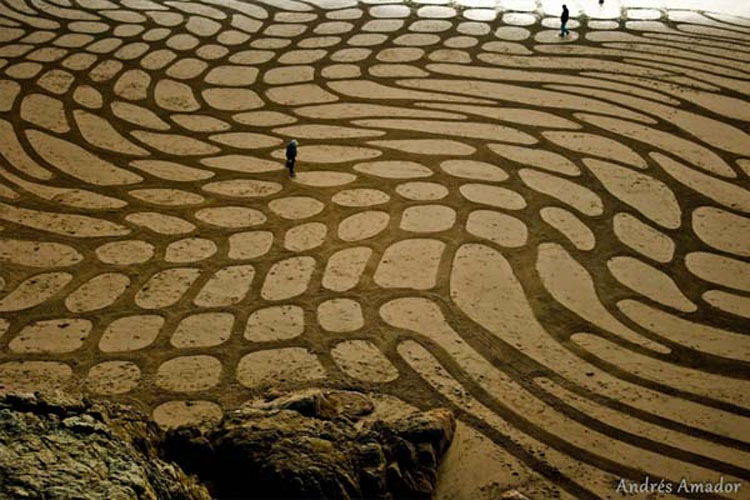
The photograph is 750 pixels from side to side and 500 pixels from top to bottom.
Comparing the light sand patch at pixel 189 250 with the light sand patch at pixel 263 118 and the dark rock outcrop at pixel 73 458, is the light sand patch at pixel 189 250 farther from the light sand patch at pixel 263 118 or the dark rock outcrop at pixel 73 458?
the dark rock outcrop at pixel 73 458

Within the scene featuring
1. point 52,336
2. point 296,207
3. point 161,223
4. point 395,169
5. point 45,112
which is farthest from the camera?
point 45,112

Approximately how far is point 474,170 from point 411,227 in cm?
157

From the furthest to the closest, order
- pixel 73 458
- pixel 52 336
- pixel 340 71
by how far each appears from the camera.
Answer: pixel 340 71
pixel 52 336
pixel 73 458

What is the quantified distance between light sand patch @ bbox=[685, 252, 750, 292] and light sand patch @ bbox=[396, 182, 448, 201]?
279cm

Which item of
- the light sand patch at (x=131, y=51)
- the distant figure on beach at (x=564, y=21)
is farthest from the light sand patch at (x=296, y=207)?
the distant figure on beach at (x=564, y=21)

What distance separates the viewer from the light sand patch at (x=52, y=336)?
8.23 meters

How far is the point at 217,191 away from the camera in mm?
10906

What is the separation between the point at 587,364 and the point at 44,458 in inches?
185

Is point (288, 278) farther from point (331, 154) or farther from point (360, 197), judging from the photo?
point (331, 154)

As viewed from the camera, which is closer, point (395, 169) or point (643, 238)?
point (643, 238)

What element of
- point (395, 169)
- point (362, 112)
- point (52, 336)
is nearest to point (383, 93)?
point (362, 112)

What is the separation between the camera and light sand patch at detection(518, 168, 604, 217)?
10.3 metres

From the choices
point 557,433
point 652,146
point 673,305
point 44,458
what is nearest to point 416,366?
point 557,433

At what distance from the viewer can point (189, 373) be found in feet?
26.0
